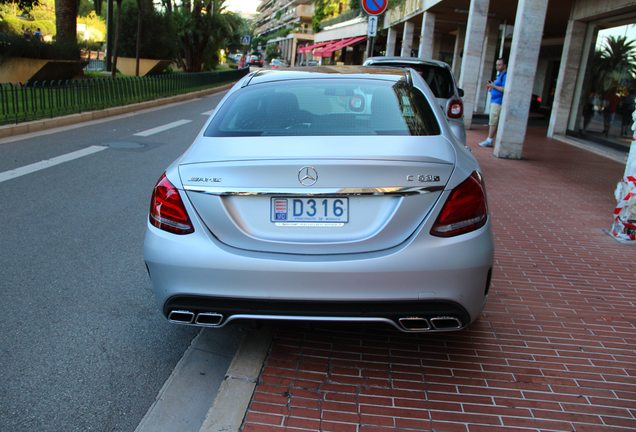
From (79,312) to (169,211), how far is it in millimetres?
1450

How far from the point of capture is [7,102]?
1198 centimetres

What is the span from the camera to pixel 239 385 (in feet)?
10.2

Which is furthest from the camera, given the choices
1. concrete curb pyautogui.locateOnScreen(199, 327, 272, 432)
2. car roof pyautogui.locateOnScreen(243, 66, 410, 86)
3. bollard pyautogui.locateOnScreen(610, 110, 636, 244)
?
bollard pyautogui.locateOnScreen(610, 110, 636, 244)

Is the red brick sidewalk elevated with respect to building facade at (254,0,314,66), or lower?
lower

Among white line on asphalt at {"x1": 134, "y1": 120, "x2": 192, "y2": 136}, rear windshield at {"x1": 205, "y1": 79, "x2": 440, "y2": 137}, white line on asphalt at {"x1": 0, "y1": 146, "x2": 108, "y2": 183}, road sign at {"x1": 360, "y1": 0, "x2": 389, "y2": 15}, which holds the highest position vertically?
road sign at {"x1": 360, "y1": 0, "x2": 389, "y2": 15}

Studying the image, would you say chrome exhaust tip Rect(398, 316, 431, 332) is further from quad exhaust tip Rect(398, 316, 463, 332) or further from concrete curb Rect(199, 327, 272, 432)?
concrete curb Rect(199, 327, 272, 432)

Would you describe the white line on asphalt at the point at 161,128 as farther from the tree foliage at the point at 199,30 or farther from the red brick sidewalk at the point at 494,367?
the tree foliage at the point at 199,30

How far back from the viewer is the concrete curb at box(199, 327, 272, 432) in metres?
2.80

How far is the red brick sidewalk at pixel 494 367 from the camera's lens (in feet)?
9.50

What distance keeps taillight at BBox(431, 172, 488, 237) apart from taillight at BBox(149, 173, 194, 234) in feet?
4.24

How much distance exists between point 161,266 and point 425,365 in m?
1.62

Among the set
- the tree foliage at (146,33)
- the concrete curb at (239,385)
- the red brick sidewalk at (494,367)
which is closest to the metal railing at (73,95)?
the tree foliage at (146,33)

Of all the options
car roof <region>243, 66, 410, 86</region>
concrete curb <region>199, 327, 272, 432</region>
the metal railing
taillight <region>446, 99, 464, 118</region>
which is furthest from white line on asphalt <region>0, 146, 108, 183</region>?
taillight <region>446, 99, 464, 118</region>

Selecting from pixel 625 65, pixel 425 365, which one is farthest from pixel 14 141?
pixel 625 65
